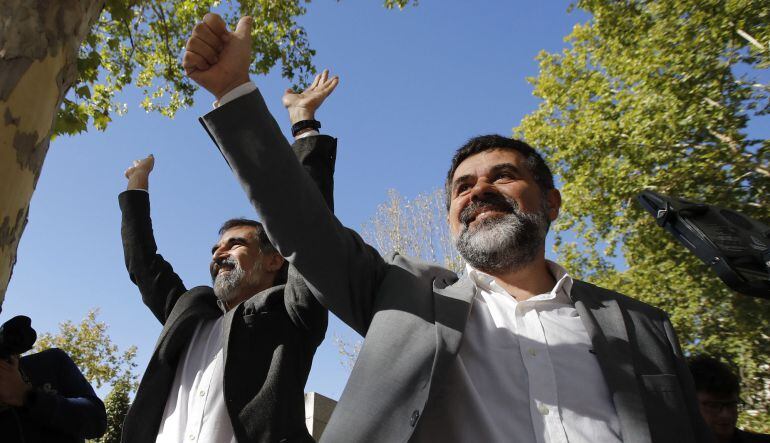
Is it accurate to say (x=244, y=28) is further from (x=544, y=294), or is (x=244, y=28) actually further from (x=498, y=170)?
(x=544, y=294)

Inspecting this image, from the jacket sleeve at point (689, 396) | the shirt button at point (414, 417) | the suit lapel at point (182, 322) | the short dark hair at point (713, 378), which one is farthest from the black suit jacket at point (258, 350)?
the short dark hair at point (713, 378)

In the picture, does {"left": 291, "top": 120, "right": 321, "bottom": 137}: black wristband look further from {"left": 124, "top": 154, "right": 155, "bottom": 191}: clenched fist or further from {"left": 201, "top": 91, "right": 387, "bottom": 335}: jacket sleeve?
{"left": 124, "top": 154, "right": 155, "bottom": 191}: clenched fist

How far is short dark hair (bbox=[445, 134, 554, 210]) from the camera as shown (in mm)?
2520

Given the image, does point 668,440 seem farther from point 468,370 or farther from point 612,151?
point 612,151

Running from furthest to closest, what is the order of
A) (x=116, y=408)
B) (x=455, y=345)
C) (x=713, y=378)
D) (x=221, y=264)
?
(x=116, y=408), (x=713, y=378), (x=221, y=264), (x=455, y=345)

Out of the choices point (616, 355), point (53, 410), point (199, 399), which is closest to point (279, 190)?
point (616, 355)

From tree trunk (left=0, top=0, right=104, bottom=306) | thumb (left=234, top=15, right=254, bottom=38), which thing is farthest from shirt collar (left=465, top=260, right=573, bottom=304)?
tree trunk (left=0, top=0, right=104, bottom=306)

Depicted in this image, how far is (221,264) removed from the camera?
3.46 metres

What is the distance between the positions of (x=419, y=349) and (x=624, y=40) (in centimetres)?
1118

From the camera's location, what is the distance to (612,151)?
11023 mm

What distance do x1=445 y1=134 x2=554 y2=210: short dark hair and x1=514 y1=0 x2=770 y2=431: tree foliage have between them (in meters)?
8.72

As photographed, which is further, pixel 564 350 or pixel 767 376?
Result: pixel 767 376

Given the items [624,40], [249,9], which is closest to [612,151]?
[624,40]

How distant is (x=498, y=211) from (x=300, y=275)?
35.2 inches
